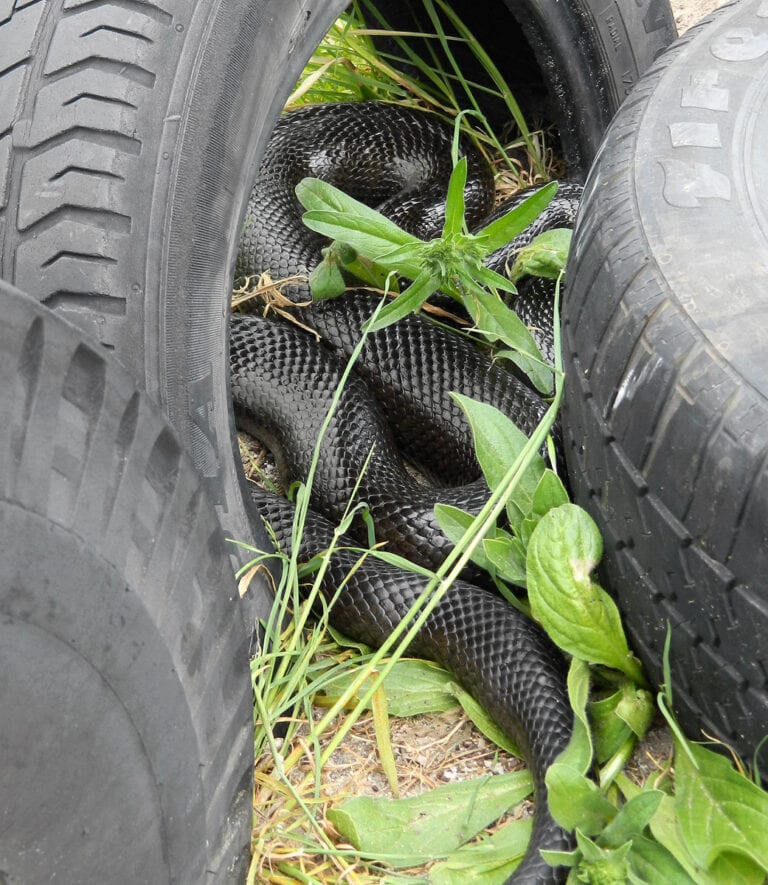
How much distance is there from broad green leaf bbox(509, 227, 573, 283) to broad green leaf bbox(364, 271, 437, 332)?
0.54 metres

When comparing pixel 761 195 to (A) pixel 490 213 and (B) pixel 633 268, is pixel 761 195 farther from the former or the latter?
(A) pixel 490 213

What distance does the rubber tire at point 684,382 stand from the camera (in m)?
1.26

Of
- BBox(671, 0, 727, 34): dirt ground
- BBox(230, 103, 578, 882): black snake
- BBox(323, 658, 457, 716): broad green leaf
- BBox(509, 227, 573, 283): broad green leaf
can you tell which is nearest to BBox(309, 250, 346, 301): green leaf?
BBox(230, 103, 578, 882): black snake

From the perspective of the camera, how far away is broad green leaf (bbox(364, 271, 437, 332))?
1836 millimetres

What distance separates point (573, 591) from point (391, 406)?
0.93 metres

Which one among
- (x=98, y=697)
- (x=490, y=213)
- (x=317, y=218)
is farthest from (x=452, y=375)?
(x=98, y=697)

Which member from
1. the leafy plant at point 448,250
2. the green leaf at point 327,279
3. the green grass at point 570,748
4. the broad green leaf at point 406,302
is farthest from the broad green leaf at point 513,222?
the green leaf at point 327,279

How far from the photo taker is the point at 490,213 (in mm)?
2844

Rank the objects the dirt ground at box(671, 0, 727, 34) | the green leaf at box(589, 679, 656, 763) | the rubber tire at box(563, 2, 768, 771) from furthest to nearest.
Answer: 1. the dirt ground at box(671, 0, 727, 34)
2. the green leaf at box(589, 679, 656, 763)
3. the rubber tire at box(563, 2, 768, 771)

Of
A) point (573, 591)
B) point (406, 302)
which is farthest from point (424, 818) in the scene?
point (406, 302)

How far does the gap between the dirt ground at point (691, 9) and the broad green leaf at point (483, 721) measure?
8.29 feet

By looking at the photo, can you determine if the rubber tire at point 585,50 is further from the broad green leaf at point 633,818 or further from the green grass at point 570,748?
the broad green leaf at point 633,818

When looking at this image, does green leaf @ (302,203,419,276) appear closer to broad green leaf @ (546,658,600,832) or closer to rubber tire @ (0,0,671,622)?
rubber tire @ (0,0,671,622)

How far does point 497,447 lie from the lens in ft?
5.57
